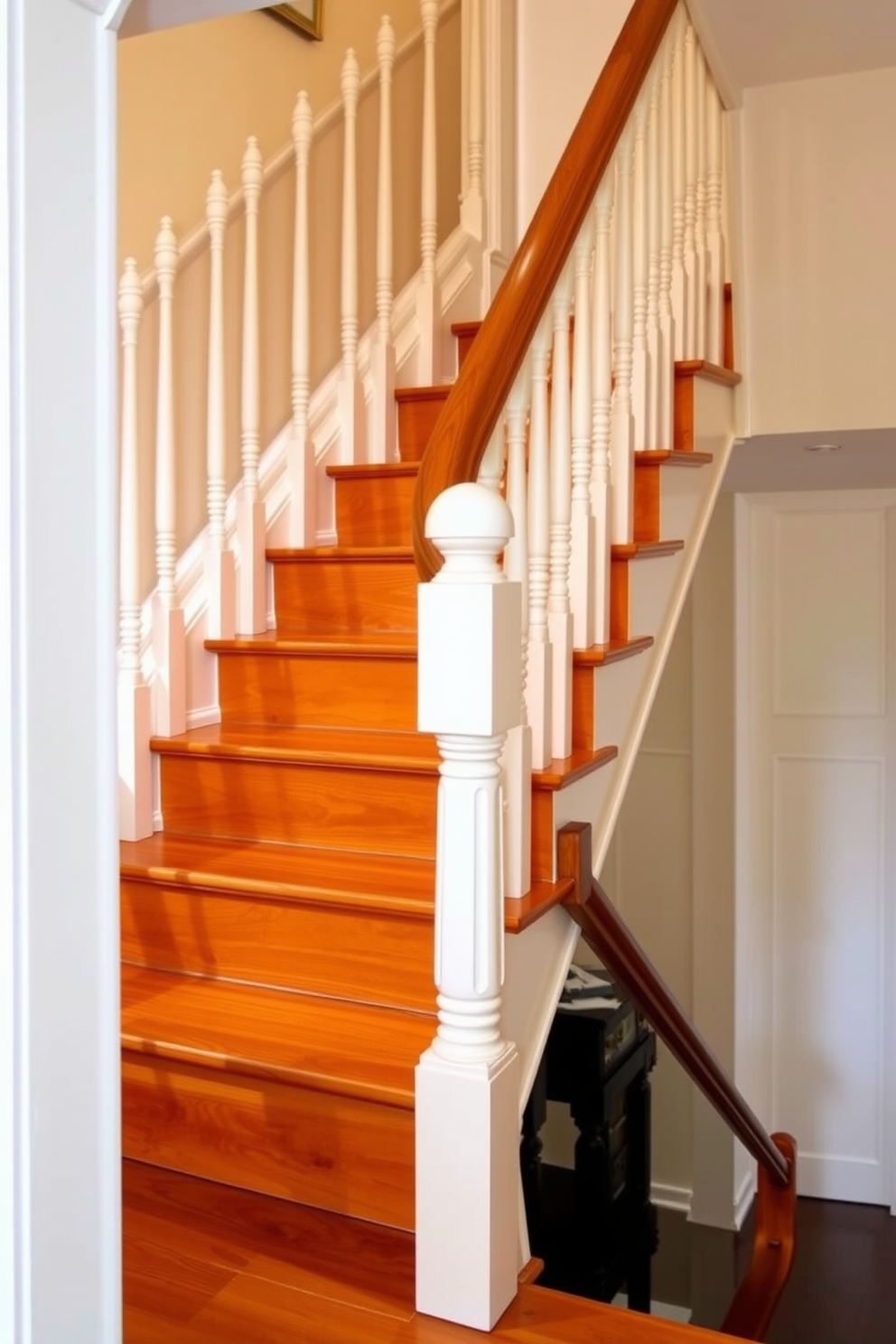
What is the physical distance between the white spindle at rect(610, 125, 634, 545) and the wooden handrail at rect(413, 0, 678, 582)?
14 cm

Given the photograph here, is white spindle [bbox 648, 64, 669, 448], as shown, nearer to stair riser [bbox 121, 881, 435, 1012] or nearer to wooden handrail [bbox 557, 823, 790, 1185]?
wooden handrail [bbox 557, 823, 790, 1185]

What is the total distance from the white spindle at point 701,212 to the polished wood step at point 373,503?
0.77 meters

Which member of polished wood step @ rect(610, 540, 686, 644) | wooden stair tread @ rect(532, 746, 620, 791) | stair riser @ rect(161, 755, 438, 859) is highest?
polished wood step @ rect(610, 540, 686, 644)

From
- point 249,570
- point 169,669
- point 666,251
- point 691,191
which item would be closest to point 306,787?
point 169,669

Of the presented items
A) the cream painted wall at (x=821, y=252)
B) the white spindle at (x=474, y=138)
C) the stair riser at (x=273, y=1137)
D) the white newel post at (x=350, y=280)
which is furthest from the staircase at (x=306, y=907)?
the white spindle at (x=474, y=138)

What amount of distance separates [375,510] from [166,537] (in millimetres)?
622

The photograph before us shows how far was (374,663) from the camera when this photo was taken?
255cm

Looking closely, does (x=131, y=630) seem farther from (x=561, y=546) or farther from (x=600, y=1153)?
(x=600, y=1153)

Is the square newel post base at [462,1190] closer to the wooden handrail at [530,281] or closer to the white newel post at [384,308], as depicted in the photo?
the wooden handrail at [530,281]

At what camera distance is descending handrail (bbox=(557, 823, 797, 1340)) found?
6.72 ft

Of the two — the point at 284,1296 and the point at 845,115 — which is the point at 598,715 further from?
the point at 845,115

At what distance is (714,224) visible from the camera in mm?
3076

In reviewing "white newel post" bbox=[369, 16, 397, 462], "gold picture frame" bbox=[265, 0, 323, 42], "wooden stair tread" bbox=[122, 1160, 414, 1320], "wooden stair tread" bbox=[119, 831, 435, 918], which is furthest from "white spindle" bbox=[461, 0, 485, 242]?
"wooden stair tread" bbox=[122, 1160, 414, 1320]

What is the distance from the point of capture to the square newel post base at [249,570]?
2.88 metres
